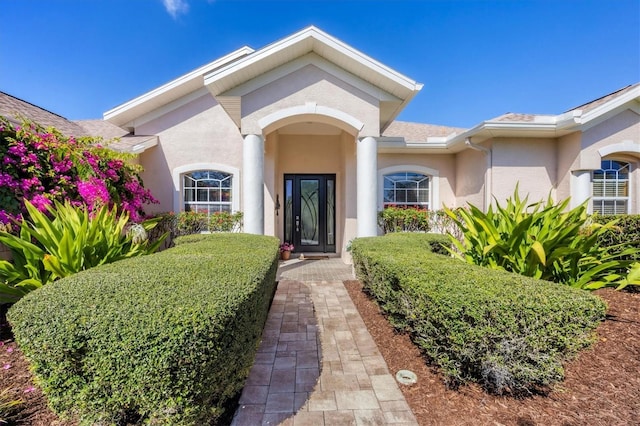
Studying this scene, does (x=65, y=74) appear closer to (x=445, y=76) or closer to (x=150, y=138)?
(x=150, y=138)

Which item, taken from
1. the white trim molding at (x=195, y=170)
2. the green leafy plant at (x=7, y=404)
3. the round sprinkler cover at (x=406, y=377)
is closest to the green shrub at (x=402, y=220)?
the white trim molding at (x=195, y=170)

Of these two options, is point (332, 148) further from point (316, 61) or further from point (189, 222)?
point (189, 222)

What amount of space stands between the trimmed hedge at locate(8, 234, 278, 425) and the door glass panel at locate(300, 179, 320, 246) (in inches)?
338

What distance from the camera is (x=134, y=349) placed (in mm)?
1914

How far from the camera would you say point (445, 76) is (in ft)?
44.0

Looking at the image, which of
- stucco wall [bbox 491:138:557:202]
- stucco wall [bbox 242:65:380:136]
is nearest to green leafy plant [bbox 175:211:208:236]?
stucco wall [bbox 242:65:380:136]

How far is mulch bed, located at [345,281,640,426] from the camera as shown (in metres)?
2.53

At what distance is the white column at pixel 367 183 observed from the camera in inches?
304

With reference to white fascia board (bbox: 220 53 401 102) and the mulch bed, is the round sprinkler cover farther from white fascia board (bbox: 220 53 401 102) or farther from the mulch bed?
white fascia board (bbox: 220 53 401 102)

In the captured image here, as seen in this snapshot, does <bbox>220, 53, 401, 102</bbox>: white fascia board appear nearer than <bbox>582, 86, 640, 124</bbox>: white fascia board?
Yes

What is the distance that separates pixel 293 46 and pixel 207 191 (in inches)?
216

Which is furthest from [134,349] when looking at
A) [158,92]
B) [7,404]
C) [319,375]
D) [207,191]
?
[158,92]

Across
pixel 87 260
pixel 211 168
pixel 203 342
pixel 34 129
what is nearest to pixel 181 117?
pixel 211 168

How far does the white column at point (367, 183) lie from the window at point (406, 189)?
9.68ft
